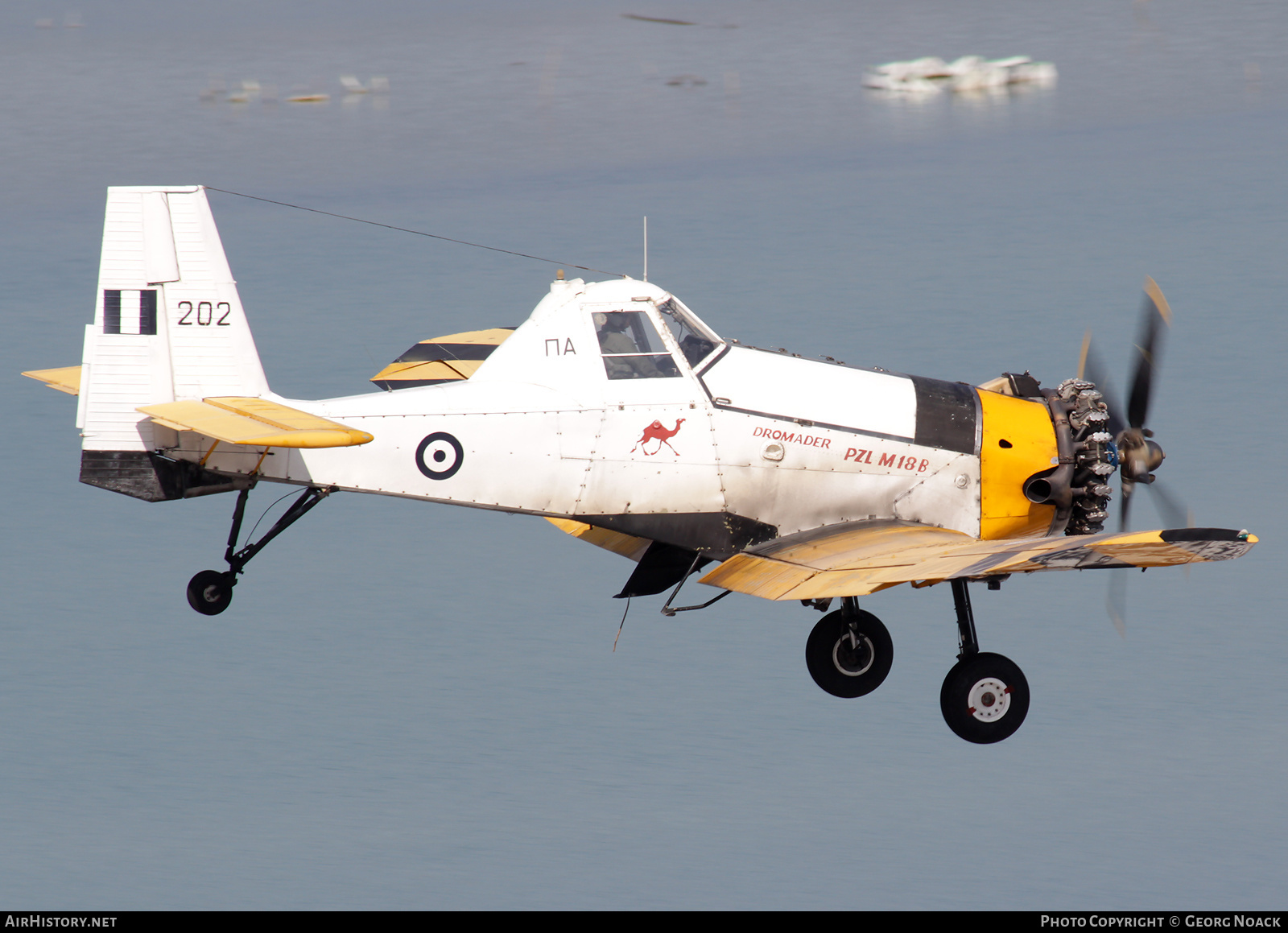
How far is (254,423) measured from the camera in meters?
12.2

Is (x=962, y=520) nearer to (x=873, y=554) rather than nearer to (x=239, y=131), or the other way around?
(x=873, y=554)

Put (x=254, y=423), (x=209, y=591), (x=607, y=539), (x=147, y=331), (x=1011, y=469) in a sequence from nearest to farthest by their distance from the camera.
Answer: (x=254, y=423) < (x=147, y=331) < (x=1011, y=469) < (x=209, y=591) < (x=607, y=539)

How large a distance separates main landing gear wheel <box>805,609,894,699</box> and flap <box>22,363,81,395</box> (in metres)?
6.74

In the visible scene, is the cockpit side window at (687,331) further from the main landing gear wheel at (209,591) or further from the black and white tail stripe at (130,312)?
the main landing gear wheel at (209,591)

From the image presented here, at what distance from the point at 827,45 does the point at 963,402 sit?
1459 inches

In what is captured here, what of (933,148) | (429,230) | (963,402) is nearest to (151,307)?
(963,402)

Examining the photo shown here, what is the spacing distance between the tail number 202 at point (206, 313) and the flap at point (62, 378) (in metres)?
2.07

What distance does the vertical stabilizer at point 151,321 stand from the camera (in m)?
12.7

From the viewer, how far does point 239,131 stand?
4084 centimetres

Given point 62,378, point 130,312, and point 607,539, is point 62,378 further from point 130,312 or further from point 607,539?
point 607,539

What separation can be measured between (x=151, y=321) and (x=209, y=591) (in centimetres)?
242

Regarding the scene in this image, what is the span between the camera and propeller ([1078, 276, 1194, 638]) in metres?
13.9

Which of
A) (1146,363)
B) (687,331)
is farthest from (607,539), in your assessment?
(1146,363)

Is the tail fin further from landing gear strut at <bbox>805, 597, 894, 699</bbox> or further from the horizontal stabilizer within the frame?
landing gear strut at <bbox>805, 597, 894, 699</bbox>
